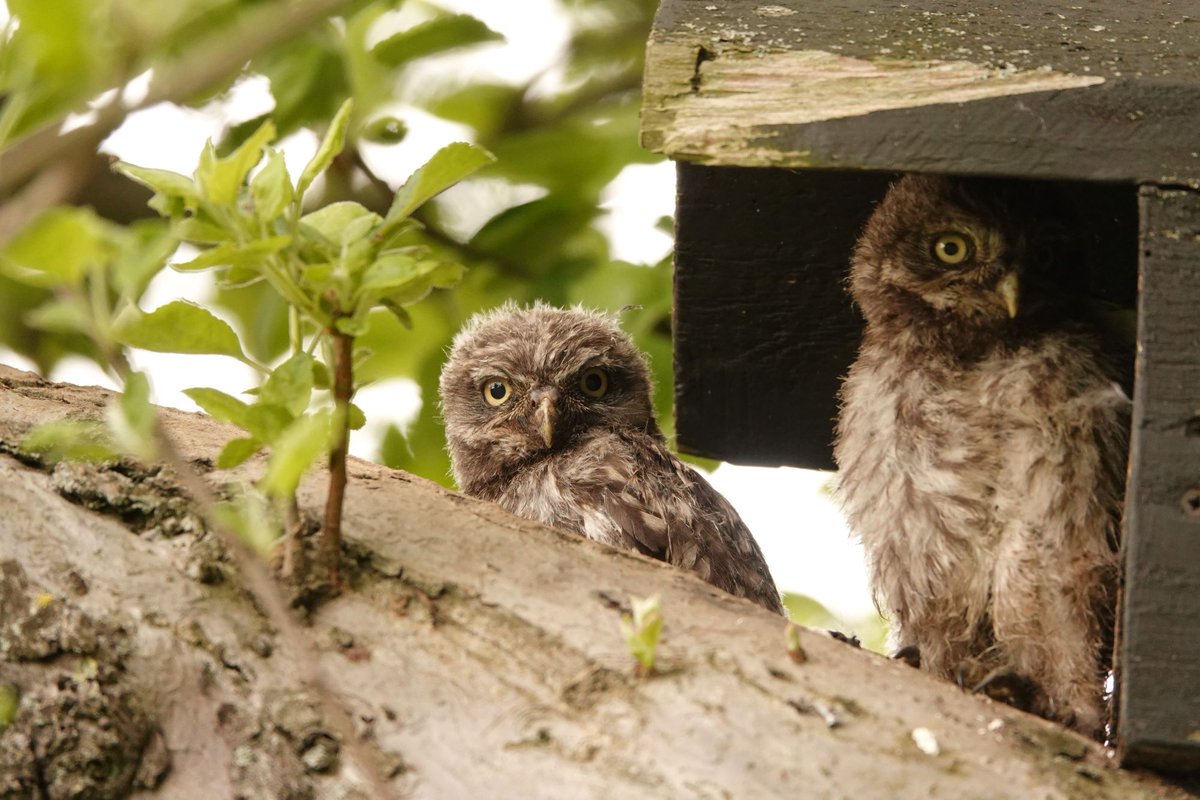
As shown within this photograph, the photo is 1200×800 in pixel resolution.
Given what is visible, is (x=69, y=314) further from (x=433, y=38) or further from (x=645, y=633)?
(x=433, y=38)

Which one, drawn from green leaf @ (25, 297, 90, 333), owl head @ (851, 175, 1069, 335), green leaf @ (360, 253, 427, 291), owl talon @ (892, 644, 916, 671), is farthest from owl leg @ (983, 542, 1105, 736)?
green leaf @ (25, 297, 90, 333)

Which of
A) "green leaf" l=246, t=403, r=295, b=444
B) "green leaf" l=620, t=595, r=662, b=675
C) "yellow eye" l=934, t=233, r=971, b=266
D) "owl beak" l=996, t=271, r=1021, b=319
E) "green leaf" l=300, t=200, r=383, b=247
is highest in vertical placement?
"green leaf" l=300, t=200, r=383, b=247

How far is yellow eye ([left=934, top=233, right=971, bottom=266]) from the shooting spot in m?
3.36

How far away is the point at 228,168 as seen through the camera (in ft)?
6.51

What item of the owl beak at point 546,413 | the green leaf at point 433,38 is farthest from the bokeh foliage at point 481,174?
the owl beak at point 546,413

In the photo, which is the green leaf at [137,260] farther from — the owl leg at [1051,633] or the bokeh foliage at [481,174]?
the owl leg at [1051,633]

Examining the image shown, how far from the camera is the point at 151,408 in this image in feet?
6.07

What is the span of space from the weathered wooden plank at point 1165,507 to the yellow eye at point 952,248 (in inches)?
36.5

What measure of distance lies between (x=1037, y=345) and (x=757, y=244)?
2.24 feet

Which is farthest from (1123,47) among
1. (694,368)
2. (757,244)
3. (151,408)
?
(151,408)

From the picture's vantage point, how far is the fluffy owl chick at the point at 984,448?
290 centimetres

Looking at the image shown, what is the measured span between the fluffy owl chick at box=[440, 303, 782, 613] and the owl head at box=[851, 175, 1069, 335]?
0.84m

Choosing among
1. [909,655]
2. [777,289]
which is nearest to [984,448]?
[909,655]

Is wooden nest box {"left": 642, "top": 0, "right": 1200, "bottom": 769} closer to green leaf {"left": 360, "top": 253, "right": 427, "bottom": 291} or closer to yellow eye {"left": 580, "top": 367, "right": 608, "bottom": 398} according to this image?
green leaf {"left": 360, "top": 253, "right": 427, "bottom": 291}
